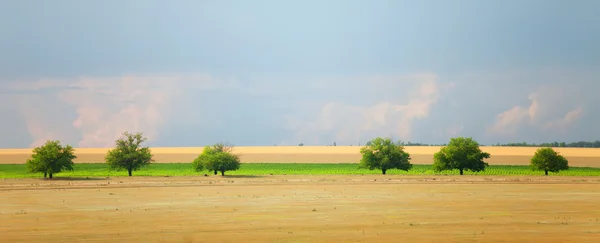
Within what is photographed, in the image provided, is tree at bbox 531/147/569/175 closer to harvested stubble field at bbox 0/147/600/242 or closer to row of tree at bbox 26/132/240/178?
harvested stubble field at bbox 0/147/600/242

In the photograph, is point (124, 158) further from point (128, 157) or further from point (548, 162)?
point (548, 162)

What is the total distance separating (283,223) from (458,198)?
23162mm

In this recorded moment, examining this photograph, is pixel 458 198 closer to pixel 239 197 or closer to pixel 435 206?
pixel 435 206

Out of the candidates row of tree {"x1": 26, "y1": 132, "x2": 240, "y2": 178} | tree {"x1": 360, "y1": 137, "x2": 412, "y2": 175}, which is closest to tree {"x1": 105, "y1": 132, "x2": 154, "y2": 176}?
row of tree {"x1": 26, "y1": 132, "x2": 240, "y2": 178}

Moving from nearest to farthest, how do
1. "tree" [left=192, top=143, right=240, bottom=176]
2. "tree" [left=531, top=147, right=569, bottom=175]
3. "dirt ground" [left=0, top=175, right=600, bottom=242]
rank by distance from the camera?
"dirt ground" [left=0, top=175, right=600, bottom=242]
"tree" [left=192, top=143, right=240, bottom=176]
"tree" [left=531, top=147, right=569, bottom=175]

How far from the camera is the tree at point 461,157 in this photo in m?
105

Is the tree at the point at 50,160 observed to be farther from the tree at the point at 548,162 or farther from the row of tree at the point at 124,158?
the tree at the point at 548,162

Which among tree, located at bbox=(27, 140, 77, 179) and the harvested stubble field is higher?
tree, located at bbox=(27, 140, 77, 179)

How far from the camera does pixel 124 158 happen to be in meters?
104

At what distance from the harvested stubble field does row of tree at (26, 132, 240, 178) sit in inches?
760

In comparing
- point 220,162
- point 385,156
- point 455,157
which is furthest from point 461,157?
point 220,162

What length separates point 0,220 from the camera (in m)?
45.2

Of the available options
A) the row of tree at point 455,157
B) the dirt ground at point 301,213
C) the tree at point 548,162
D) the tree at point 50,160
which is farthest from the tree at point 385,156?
the tree at point 50,160

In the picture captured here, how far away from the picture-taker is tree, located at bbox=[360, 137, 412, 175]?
108 meters
